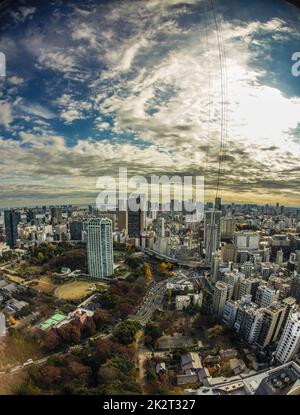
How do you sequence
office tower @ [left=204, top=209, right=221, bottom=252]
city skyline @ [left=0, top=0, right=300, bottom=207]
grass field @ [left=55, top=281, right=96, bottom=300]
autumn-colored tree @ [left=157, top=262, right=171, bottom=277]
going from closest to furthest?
city skyline @ [left=0, top=0, right=300, bottom=207], office tower @ [left=204, top=209, right=221, bottom=252], grass field @ [left=55, top=281, right=96, bottom=300], autumn-colored tree @ [left=157, top=262, right=171, bottom=277]

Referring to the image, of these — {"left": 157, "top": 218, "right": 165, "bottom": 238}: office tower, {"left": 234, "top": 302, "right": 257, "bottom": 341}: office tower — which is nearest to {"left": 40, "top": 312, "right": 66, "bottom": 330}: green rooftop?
{"left": 157, "top": 218, "right": 165, "bottom": 238}: office tower

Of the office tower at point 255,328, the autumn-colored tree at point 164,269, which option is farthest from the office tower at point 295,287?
the autumn-colored tree at point 164,269

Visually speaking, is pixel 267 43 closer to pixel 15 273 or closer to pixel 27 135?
pixel 27 135

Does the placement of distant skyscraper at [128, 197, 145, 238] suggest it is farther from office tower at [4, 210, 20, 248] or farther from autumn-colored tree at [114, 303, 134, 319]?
office tower at [4, 210, 20, 248]

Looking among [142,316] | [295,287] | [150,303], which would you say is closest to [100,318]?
[142,316]

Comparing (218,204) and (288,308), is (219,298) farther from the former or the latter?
(218,204)
